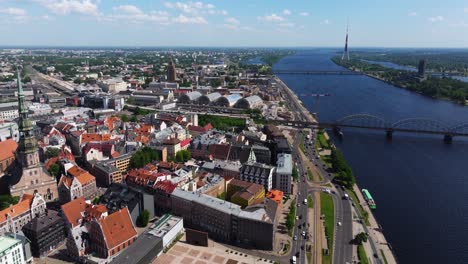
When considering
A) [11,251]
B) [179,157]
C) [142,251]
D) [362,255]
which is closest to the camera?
[11,251]

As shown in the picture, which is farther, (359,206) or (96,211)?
(359,206)

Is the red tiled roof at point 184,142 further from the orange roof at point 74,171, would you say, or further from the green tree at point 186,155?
the orange roof at point 74,171

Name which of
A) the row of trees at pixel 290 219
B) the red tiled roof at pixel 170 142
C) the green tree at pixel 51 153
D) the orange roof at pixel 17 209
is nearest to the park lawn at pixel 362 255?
the row of trees at pixel 290 219

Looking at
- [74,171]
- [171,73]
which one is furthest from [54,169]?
[171,73]

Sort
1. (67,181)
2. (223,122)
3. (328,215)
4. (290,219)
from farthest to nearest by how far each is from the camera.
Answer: (223,122)
(67,181)
(328,215)
(290,219)

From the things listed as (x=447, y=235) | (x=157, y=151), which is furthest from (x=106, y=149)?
(x=447, y=235)

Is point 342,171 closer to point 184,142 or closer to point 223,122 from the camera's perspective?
point 184,142
